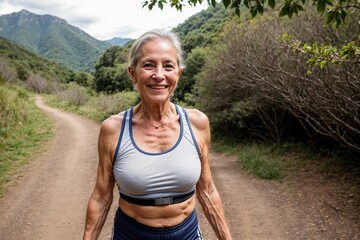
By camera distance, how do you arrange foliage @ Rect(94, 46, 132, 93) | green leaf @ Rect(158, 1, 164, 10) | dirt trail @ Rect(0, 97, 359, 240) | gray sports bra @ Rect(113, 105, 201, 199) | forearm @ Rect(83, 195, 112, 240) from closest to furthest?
gray sports bra @ Rect(113, 105, 201, 199) → forearm @ Rect(83, 195, 112, 240) → green leaf @ Rect(158, 1, 164, 10) → dirt trail @ Rect(0, 97, 359, 240) → foliage @ Rect(94, 46, 132, 93)

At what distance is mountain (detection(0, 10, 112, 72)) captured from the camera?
398 ft

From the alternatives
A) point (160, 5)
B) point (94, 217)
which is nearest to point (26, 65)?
point (160, 5)

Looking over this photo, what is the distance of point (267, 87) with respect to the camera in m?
8.16

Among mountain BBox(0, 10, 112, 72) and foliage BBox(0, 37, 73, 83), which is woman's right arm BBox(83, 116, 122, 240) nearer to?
foliage BBox(0, 37, 73, 83)

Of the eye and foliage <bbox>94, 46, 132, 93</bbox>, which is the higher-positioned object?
the eye

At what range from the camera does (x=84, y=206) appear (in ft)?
18.6

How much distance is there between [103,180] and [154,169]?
33cm

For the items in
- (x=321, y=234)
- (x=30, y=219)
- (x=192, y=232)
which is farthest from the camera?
(x=30, y=219)

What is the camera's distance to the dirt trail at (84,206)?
15.4 ft

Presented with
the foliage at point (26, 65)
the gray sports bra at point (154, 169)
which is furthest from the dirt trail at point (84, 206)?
the foliage at point (26, 65)

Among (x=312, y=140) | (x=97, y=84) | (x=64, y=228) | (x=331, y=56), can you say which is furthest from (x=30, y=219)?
(x=97, y=84)

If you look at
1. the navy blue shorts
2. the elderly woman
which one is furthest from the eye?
the navy blue shorts

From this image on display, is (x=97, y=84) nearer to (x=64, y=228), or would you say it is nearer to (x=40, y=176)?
(x=40, y=176)

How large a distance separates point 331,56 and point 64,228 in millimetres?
4291
